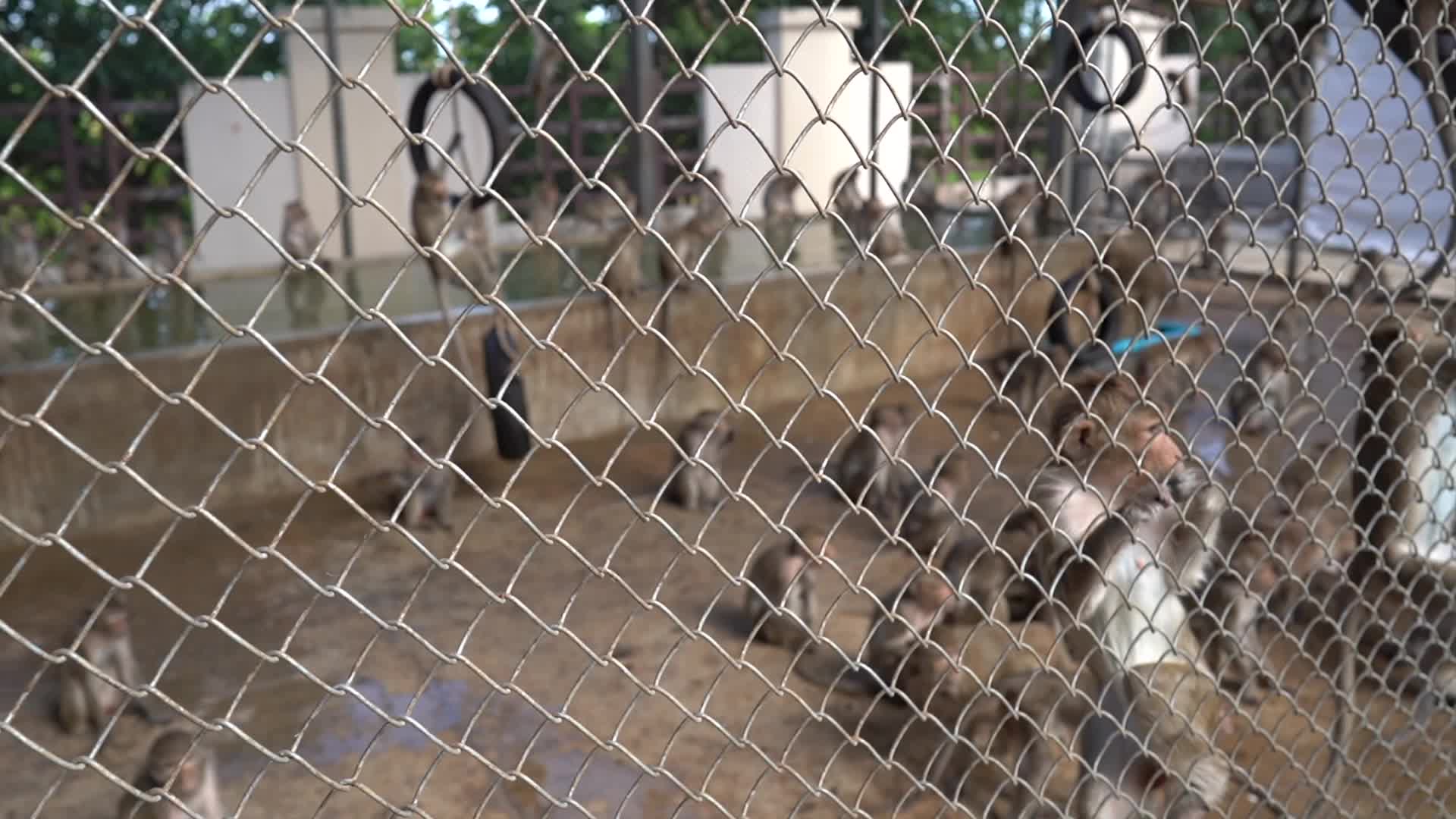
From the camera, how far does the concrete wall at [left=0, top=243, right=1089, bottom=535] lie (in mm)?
6027

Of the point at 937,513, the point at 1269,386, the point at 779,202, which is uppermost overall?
the point at 779,202

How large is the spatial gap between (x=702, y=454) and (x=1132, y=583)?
11.7 ft

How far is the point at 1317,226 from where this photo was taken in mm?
11781

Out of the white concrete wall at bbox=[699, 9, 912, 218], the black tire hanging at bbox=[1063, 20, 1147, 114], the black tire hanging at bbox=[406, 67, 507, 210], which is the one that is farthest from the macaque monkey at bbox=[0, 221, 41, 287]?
the black tire hanging at bbox=[1063, 20, 1147, 114]

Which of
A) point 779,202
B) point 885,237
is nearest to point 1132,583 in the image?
point 885,237

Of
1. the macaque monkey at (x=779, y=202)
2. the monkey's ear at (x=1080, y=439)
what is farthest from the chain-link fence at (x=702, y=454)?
the macaque monkey at (x=779, y=202)

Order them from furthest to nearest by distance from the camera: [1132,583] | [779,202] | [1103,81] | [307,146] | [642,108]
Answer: [779,202] → [307,146] → [642,108] → [1132,583] → [1103,81]

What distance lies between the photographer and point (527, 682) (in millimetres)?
4609

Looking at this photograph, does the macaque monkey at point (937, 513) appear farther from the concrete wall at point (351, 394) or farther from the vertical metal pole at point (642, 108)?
the vertical metal pole at point (642, 108)

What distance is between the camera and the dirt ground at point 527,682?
3.70 meters

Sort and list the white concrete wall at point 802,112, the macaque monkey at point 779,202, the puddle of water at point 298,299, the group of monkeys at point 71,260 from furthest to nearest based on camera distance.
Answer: the white concrete wall at point 802,112 < the macaque monkey at point 779,202 < the group of monkeys at point 71,260 < the puddle of water at point 298,299

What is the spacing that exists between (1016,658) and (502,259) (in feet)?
23.3

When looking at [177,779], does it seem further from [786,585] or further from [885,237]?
[885,237]

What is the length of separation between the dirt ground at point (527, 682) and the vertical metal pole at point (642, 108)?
289 centimetres
